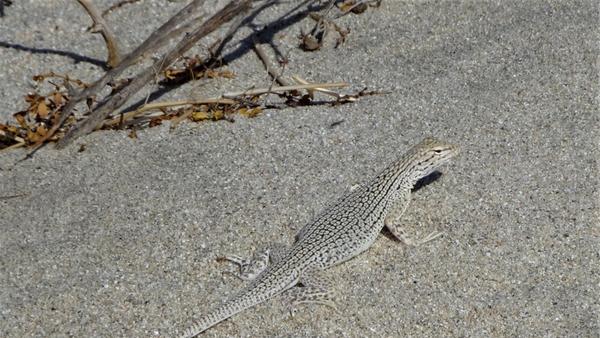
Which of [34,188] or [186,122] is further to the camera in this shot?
[186,122]

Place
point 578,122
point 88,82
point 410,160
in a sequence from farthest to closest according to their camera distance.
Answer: point 88,82, point 578,122, point 410,160

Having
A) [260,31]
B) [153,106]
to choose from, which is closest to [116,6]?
[260,31]

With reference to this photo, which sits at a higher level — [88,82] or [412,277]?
[88,82]

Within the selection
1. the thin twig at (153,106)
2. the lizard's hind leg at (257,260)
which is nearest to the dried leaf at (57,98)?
the thin twig at (153,106)

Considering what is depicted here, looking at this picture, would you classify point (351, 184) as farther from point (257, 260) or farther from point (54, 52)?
point (54, 52)

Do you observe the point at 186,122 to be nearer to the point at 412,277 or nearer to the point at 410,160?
the point at 410,160

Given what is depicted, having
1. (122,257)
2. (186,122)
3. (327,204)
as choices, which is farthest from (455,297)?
(186,122)

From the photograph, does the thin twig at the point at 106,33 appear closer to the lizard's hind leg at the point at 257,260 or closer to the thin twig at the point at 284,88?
the thin twig at the point at 284,88
